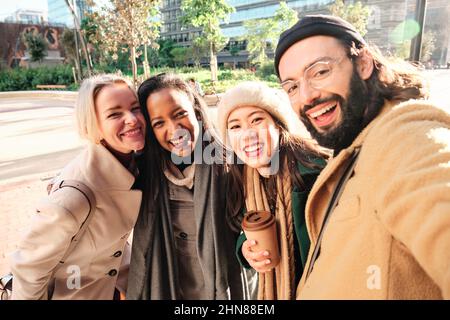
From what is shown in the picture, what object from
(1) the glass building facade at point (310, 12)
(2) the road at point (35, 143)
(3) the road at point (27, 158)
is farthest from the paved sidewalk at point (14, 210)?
(1) the glass building facade at point (310, 12)

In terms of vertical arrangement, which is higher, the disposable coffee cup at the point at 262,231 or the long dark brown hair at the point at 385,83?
the long dark brown hair at the point at 385,83

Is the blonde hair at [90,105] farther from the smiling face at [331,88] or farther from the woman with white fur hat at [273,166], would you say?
the smiling face at [331,88]

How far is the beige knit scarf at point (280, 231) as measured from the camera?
137 cm

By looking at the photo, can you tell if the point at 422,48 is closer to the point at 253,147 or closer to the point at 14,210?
the point at 253,147

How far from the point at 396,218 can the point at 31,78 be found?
90.4 feet

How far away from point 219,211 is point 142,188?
486mm

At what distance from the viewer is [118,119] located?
1.59 metres

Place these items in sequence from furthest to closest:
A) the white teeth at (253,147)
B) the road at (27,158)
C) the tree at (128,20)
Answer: the tree at (128,20)
the road at (27,158)
the white teeth at (253,147)

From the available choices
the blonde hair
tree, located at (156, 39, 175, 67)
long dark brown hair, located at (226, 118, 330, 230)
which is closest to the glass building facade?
tree, located at (156, 39, 175, 67)

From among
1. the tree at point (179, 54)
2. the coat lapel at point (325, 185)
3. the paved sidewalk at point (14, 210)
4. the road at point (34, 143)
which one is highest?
the tree at point (179, 54)

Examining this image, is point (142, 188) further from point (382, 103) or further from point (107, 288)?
point (382, 103)

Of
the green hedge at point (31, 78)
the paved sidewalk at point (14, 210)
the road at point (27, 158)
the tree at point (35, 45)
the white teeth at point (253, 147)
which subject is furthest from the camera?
the tree at point (35, 45)

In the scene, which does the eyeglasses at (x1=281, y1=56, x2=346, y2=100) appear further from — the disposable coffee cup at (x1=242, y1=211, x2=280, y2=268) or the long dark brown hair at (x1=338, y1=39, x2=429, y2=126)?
the disposable coffee cup at (x1=242, y1=211, x2=280, y2=268)

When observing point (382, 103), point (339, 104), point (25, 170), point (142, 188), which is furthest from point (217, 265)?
point (25, 170)
